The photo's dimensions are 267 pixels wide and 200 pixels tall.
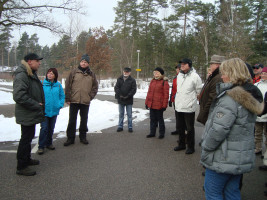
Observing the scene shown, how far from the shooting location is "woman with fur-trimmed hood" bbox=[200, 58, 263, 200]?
2.04 m

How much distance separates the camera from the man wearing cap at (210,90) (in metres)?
3.66

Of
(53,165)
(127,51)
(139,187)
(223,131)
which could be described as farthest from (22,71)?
(127,51)

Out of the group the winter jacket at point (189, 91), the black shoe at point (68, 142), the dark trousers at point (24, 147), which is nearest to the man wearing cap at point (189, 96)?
the winter jacket at point (189, 91)

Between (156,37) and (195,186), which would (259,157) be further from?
(156,37)

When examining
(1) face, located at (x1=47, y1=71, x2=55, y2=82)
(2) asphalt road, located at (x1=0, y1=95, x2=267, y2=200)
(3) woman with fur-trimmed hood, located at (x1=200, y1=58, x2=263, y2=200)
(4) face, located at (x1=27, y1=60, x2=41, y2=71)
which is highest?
(4) face, located at (x1=27, y1=60, x2=41, y2=71)

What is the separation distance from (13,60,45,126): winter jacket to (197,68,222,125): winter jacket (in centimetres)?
286

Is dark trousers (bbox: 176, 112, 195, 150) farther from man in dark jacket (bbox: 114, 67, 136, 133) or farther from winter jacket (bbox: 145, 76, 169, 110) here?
man in dark jacket (bbox: 114, 67, 136, 133)

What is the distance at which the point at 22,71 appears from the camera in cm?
349

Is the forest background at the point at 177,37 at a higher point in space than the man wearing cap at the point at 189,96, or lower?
higher

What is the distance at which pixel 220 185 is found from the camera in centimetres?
217

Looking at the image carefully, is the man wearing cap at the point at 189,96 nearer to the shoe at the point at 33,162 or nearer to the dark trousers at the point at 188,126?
the dark trousers at the point at 188,126

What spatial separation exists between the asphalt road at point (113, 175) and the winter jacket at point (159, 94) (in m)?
1.15

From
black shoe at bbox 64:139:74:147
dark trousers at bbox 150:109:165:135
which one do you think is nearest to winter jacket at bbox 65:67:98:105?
black shoe at bbox 64:139:74:147

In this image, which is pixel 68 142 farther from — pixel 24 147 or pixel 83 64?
pixel 83 64
